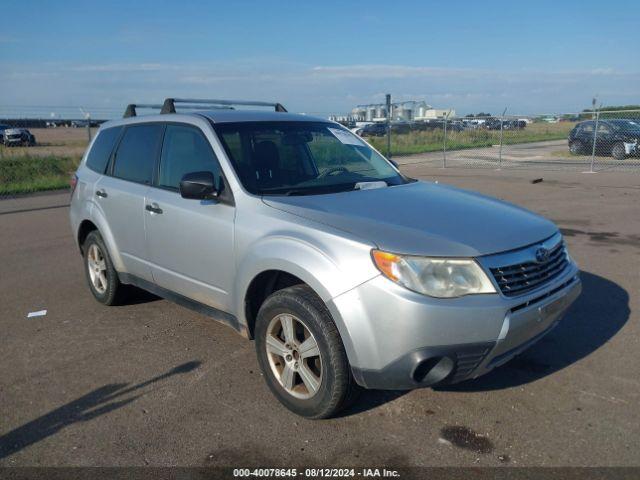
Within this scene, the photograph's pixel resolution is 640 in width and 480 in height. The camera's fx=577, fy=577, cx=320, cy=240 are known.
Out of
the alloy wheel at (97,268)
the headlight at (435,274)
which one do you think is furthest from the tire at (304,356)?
the alloy wheel at (97,268)

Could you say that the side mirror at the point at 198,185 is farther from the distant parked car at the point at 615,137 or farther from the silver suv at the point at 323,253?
the distant parked car at the point at 615,137

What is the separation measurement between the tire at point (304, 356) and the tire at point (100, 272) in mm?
2231

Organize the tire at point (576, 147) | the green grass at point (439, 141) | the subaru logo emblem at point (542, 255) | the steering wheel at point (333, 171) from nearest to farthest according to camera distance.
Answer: the subaru logo emblem at point (542, 255), the steering wheel at point (333, 171), the tire at point (576, 147), the green grass at point (439, 141)

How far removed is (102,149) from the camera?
560 centimetres

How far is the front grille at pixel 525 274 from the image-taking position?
10.1 feet

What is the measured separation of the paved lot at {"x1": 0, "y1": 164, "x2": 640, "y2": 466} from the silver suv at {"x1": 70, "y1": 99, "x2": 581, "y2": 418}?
339mm

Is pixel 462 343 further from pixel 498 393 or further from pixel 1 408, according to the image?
pixel 1 408

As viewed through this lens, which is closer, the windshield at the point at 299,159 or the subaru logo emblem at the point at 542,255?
the subaru logo emblem at the point at 542,255

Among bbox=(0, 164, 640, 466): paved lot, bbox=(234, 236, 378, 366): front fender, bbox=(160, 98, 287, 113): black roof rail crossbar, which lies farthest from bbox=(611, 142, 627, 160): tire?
bbox=(234, 236, 378, 366): front fender

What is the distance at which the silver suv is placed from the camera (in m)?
2.97

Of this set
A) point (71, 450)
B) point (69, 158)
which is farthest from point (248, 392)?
point (69, 158)

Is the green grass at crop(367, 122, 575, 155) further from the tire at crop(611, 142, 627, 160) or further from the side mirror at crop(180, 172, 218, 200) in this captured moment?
the side mirror at crop(180, 172, 218, 200)

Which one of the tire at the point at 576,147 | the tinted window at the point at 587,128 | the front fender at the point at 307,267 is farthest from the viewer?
the tire at the point at 576,147

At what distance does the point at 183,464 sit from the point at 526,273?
6.98 ft
